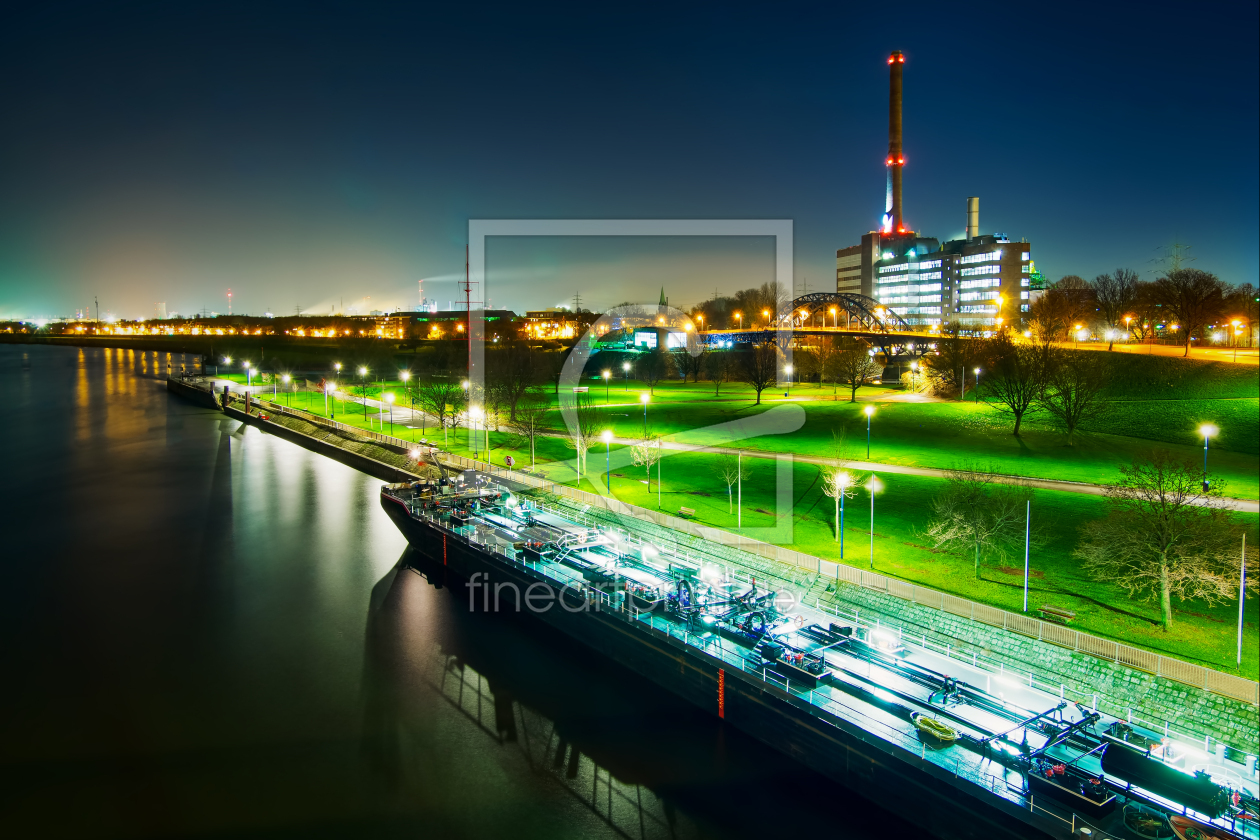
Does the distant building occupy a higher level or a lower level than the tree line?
higher

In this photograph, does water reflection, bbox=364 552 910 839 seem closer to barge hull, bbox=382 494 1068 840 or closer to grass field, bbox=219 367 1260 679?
barge hull, bbox=382 494 1068 840

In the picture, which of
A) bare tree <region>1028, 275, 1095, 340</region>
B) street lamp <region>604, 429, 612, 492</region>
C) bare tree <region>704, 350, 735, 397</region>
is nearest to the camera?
street lamp <region>604, 429, 612, 492</region>

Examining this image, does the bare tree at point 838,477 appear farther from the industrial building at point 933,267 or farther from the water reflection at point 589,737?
the industrial building at point 933,267

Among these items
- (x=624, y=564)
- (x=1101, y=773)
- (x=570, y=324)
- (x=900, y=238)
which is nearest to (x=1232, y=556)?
(x=1101, y=773)

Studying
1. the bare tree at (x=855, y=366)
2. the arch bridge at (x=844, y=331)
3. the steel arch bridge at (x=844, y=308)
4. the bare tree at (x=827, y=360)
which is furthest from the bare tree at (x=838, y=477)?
the steel arch bridge at (x=844, y=308)

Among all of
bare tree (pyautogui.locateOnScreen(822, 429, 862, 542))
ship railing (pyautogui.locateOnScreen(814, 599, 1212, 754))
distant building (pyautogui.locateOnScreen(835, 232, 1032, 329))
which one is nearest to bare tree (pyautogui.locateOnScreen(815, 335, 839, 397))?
bare tree (pyautogui.locateOnScreen(822, 429, 862, 542))

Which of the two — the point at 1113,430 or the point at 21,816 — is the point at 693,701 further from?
the point at 1113,430
